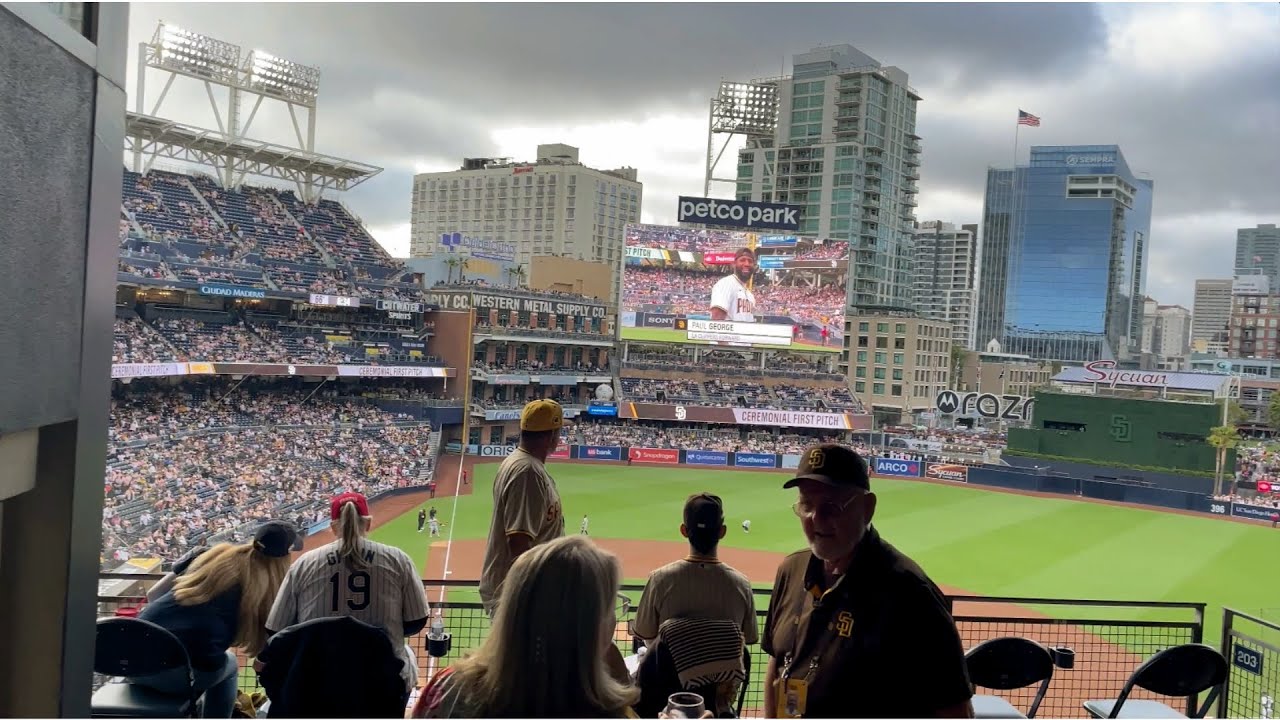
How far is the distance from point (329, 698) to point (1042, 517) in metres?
31.0

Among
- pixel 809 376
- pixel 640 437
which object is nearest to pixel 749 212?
pixel 809 376

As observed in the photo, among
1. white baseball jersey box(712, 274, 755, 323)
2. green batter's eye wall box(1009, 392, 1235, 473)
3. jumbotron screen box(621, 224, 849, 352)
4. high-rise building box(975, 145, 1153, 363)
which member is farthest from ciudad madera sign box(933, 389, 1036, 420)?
high-rise building box(975, 145, 1153, 363)

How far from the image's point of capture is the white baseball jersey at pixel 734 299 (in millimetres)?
45156

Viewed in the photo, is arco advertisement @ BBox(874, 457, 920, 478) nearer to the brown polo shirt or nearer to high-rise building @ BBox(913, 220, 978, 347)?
the brown polo shirt

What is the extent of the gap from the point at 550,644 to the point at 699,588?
1.63m

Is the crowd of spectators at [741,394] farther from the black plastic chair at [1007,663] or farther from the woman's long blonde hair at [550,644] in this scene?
the woman's long blonde hair at [550,644]

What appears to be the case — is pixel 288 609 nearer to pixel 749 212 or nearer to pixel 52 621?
pixel 52 621

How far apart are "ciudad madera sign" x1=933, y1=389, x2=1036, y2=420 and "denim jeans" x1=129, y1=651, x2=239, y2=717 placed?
4312cm

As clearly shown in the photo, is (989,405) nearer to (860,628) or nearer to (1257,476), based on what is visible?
(1257,476)

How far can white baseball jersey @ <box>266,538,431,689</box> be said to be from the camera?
11.5 feet

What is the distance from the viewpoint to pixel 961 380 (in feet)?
271

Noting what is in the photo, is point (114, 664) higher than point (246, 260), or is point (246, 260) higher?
point (246, 260)

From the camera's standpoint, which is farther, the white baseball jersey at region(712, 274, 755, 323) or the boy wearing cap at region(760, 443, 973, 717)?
the white baseball jersey at region(712, 274, 755, 323)

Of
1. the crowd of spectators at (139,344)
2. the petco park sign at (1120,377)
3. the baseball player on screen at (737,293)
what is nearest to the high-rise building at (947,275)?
the petco park sign at (1120,377)
